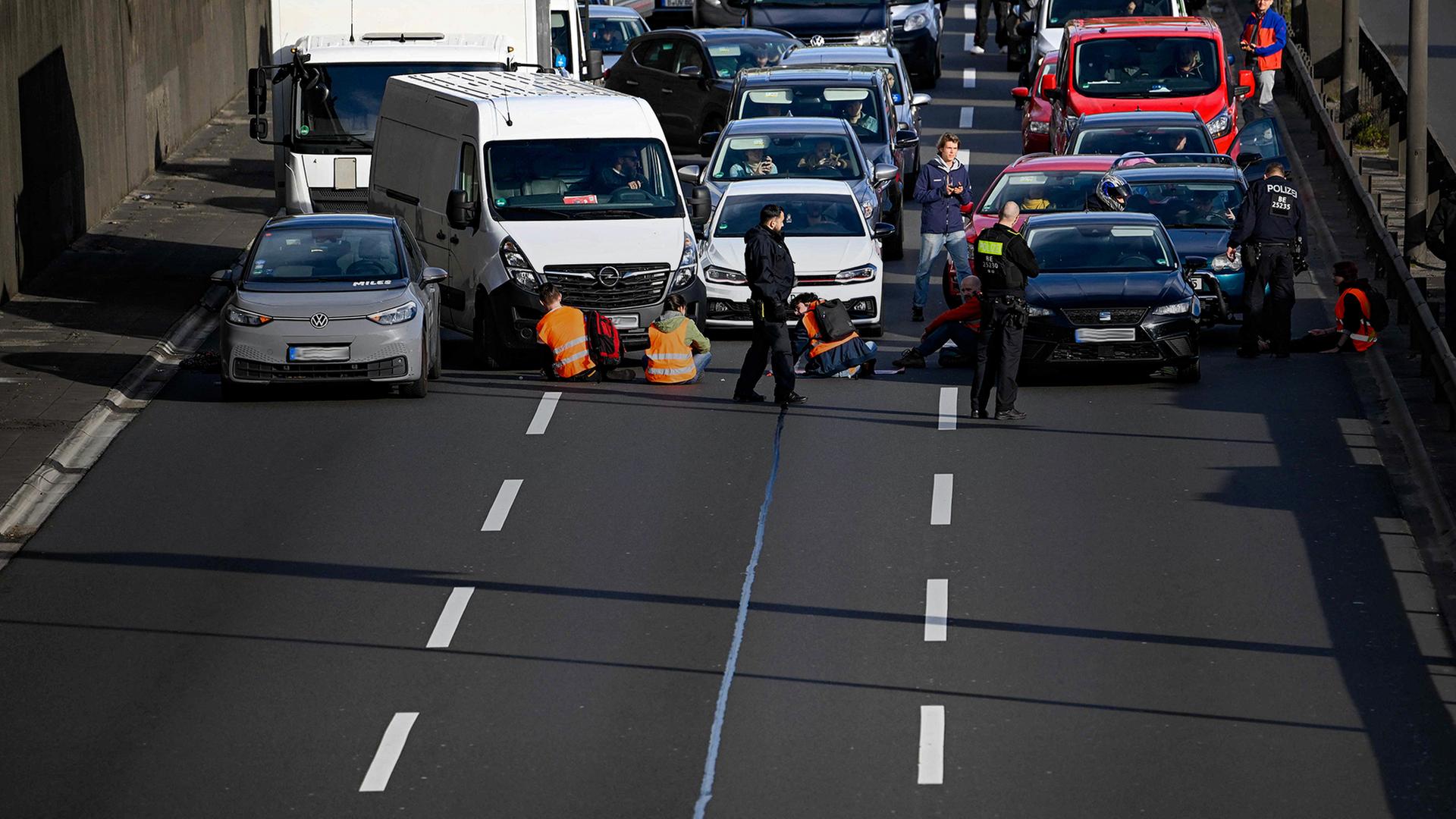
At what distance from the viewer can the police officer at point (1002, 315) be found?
19516 mm

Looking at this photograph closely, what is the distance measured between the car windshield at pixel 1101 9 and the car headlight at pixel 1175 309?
17.6 m

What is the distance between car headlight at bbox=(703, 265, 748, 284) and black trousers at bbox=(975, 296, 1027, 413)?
4587 mm

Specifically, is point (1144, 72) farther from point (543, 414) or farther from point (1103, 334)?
point (543, 414)

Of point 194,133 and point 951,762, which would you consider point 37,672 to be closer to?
point 951,762

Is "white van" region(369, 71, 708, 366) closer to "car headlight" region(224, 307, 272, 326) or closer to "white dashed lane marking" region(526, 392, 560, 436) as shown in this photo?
"white dashed lane marking" region(526, 392, 560, 436)

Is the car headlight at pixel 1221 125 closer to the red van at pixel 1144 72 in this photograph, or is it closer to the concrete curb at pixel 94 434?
the red van at pixel 1144 72

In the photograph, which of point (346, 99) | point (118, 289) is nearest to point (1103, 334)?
point (346, 99)

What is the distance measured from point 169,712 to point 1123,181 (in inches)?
616

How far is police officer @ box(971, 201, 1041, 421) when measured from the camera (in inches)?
768

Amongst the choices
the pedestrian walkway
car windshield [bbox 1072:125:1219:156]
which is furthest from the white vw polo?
the pedestrian walkway

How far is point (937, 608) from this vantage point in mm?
14273

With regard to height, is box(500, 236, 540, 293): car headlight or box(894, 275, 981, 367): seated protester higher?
box(500, 236, 540, 293): car headlight

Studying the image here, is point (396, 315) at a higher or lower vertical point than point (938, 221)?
lower

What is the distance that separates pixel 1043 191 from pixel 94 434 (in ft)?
37.6
